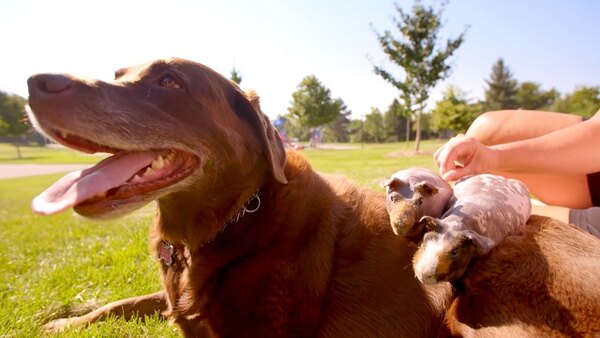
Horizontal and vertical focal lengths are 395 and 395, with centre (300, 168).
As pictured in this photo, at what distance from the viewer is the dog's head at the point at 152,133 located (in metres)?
1.90

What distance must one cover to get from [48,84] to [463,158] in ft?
7.80


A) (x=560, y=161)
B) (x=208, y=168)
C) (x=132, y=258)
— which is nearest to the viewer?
(x=208, y=168)

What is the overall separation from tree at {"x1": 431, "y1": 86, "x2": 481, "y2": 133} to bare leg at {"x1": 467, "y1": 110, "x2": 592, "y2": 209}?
120 ft

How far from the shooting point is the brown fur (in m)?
1.70

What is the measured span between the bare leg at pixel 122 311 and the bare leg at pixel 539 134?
9.42 ft

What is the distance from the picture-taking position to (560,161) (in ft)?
9.07

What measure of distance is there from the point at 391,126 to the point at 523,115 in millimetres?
70761

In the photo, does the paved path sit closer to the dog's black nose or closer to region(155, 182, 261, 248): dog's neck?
region(155, 182, 261, 248): dog's neck

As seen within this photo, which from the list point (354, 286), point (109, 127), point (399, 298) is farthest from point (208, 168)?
point (399, 298)

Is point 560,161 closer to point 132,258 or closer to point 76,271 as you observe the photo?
point 132,258

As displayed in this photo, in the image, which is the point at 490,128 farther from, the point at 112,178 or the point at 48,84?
the point at 48,84

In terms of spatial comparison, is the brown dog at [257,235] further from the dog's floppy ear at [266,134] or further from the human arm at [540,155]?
the human arm at [540,155]

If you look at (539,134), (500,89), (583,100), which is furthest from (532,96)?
(539,134)

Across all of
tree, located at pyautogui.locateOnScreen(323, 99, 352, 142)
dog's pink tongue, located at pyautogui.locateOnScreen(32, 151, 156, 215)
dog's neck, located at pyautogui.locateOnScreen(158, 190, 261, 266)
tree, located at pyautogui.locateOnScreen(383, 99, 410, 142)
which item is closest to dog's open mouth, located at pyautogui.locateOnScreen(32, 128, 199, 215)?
dog's pink tongue, located at pyautogui.locateOnScreen(32, 151, 156, 215)
